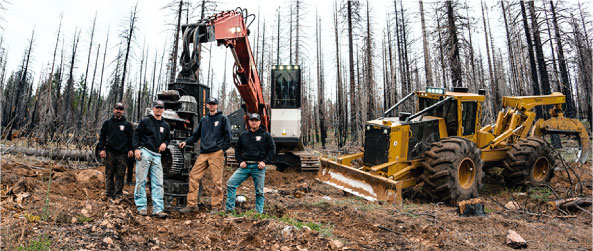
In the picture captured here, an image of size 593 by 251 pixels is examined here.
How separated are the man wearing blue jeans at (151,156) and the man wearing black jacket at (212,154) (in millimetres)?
365

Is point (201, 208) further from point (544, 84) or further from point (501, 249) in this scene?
point (544, 84)

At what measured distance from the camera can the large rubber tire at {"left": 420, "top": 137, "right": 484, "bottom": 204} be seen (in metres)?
6.44

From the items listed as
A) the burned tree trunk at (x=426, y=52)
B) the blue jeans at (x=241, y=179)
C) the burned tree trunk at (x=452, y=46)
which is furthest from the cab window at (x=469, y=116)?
the burned tree trunk at (x=426, y=52)

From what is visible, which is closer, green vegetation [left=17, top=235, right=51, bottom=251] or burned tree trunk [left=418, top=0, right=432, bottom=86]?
green vegetation [left=17, top=235, right=51, bottom=251]

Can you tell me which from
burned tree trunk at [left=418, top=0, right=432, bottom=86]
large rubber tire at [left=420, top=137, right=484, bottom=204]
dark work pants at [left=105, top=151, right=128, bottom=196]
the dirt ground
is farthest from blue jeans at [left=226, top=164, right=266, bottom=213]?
burned tree trunk at [left=418, top=0, right=432, bottom=86]

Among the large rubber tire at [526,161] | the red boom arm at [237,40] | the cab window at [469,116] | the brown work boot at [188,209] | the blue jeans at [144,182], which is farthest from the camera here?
the large rubber tire at [526,161]

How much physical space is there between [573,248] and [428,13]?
44.0 ft

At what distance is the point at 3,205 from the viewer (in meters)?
4.15

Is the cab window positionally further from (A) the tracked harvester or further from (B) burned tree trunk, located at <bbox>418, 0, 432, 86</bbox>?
(B) burned tree trunk, located at <bbox>418, 0, 432, 86</bbox>

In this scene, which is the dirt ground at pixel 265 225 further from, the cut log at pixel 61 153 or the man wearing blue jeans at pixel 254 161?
the cut log at pixel 61 153

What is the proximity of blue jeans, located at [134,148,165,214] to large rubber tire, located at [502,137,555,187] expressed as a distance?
7708 millimetres

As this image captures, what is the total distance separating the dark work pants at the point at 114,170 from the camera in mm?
5859

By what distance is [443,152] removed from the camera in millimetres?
6602

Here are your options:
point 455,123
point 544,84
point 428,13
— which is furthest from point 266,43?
point 455,123
